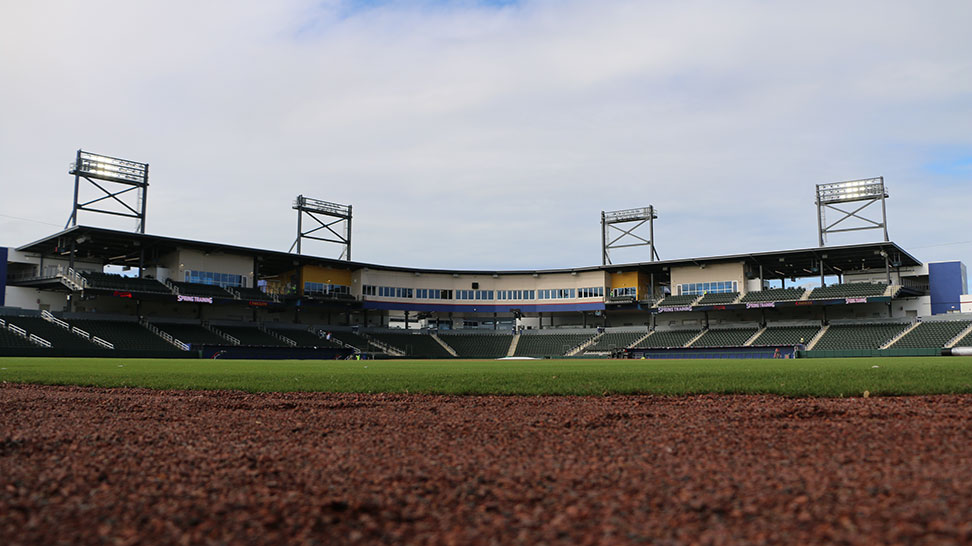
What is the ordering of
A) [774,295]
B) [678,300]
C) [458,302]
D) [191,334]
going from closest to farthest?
[191,334], [774,295], [678,300], [458,302]

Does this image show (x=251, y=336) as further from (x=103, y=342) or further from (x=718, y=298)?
(x=718, y=298)

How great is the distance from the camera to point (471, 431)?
662cm

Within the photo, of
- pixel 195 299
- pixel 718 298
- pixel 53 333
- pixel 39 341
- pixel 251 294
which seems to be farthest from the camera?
pixel 718 298

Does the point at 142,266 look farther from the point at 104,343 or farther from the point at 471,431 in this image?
the point at 471,431

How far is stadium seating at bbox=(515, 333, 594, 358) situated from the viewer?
6197 centimetres

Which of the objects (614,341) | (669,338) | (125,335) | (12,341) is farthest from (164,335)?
(669,338)

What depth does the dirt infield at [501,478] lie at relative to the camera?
122 inches

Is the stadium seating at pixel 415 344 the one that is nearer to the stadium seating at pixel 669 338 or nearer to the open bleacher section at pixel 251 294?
the open bleacher section at pixel 251 294

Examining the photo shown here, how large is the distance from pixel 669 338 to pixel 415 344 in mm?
24549

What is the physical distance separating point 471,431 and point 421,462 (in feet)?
5.81

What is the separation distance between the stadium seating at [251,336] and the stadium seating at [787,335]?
39764 millimetres

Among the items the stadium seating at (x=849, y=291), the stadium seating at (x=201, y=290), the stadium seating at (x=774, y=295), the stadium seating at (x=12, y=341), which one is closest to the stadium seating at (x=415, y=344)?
the stadium seating at (x=201, y=290)

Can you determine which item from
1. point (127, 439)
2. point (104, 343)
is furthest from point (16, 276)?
point (127, 439)

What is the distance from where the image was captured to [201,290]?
53.7 meters
